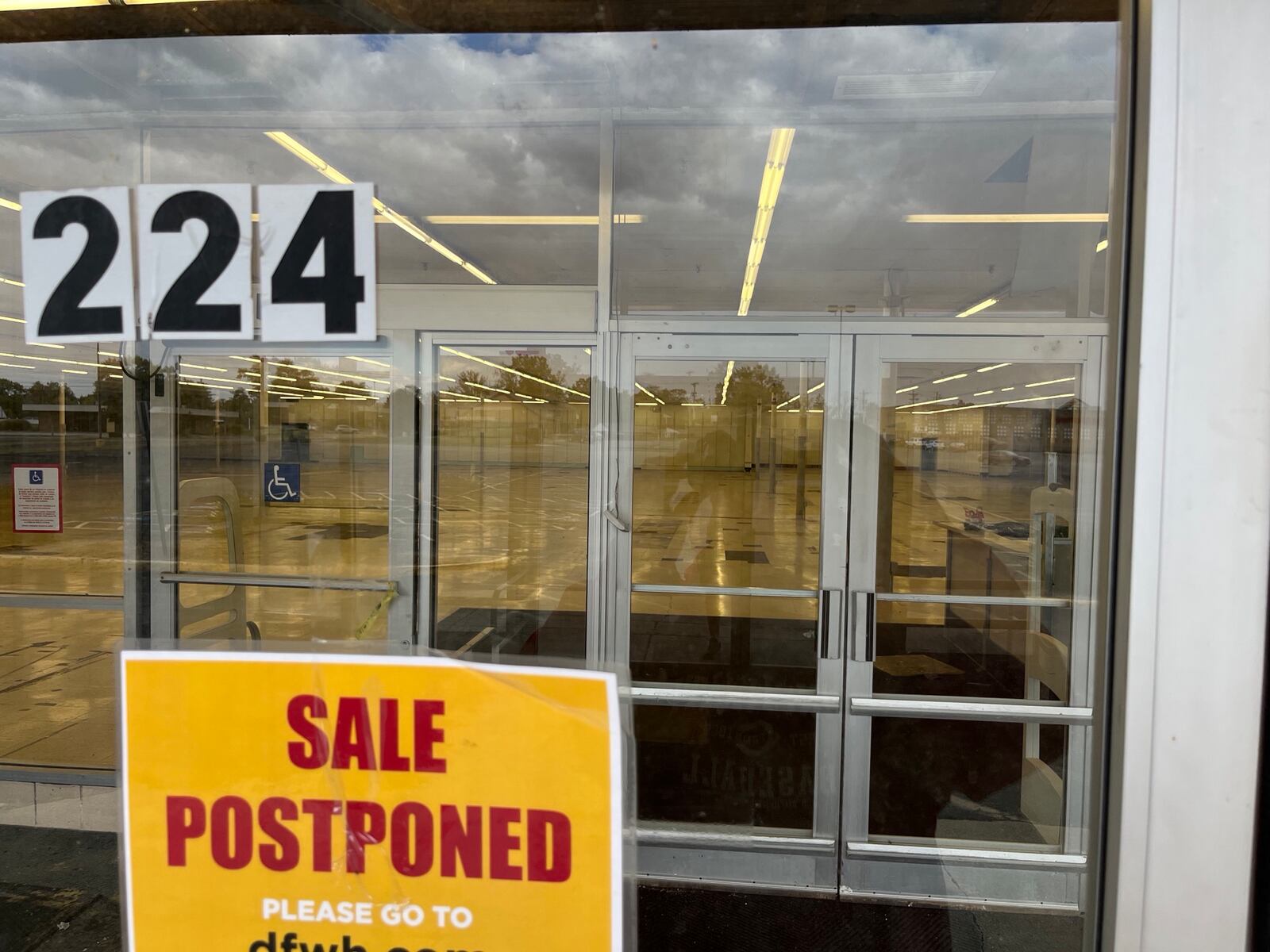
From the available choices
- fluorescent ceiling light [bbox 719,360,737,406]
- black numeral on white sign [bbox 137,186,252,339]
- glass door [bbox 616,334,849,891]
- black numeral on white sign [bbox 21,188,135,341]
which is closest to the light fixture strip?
glass door [bbox 616,334,849,891]

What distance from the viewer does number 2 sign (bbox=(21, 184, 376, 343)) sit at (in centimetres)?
125

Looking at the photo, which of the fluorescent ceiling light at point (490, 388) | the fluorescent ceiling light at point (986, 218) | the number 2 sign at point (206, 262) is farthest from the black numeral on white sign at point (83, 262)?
the fluorescent ceiling light at point (986, 218)

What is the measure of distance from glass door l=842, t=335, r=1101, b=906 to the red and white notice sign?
4.01 metres

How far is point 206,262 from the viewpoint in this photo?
1.28 m

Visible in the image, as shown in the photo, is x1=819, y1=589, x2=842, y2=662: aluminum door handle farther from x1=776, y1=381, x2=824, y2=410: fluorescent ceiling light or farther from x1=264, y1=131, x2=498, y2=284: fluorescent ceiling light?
x1=264, y1=131, x2=498, y2=284: fluorescent ceiling light

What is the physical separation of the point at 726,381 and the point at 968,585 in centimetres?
174

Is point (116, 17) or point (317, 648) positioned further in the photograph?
point (116, 17)

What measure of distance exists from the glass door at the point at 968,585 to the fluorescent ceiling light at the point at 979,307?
15 centimetres

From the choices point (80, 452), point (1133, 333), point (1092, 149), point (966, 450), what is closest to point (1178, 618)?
point (1133, 333)

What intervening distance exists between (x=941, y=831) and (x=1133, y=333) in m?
3.72

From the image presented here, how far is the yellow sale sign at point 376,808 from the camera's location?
112cm

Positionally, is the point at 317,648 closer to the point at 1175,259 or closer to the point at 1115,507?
the point at 1115,507

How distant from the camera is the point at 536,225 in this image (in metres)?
3.84

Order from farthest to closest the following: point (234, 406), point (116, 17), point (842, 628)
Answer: point (842, 628) → point (234, 406) → point (116, 17)
